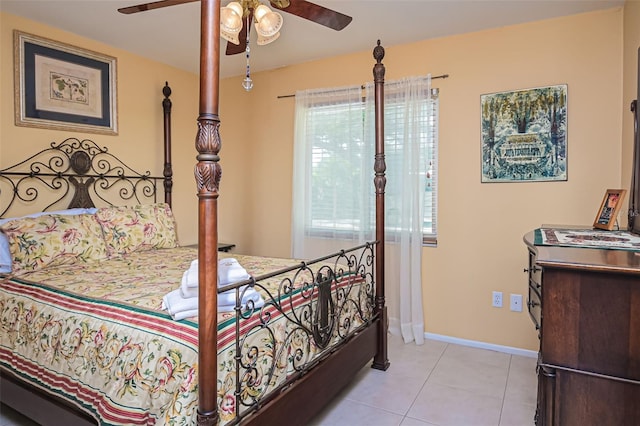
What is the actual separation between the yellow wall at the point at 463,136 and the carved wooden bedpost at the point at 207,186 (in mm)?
2354

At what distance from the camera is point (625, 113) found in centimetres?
253

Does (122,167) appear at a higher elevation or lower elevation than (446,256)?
higher

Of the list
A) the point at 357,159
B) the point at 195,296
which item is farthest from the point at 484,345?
the point at 195,296

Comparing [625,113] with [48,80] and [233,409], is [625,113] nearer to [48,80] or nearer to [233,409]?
[233,409]

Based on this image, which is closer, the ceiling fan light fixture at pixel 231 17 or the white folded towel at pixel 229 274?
the white folded towel at pixel 229 274

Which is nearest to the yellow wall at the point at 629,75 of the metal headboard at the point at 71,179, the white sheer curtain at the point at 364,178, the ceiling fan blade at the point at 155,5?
the white sheer curtain at the point at 364,178

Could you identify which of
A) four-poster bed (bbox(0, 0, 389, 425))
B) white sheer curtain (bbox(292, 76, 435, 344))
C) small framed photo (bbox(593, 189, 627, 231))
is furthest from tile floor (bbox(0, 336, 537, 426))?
small framed photo (bbox(593, 189, 627, 231))

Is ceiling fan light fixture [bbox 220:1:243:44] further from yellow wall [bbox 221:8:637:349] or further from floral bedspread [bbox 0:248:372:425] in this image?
yellow wall [bbox 221:8:637:349]

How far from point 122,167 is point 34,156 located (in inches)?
26.3

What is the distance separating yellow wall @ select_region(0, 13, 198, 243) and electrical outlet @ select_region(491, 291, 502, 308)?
9.36 feet

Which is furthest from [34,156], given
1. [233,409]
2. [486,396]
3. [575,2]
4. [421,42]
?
[575,2]

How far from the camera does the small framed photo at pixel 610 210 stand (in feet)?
6.81

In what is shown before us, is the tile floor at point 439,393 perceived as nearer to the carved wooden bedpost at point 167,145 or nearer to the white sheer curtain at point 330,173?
the white sheer curtain at point 330,173

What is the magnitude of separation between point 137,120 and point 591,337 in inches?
141
